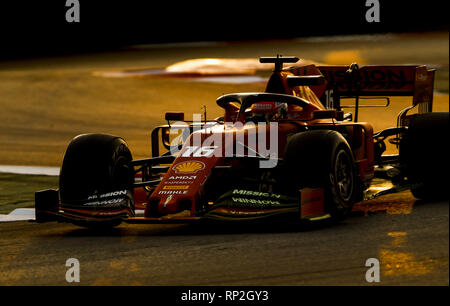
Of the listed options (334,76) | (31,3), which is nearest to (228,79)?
(31,3)

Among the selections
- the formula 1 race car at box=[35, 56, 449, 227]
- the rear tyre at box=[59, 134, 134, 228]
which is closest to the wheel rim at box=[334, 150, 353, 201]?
the formula 1 race car at box=[35, 56, 449, 227]

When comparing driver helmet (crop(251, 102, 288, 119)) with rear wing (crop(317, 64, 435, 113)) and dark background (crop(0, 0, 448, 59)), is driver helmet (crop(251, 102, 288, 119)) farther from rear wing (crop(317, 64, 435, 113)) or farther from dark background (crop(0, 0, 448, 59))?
dark background (crop(0, 0, 448, 59))

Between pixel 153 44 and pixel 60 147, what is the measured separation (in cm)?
2073

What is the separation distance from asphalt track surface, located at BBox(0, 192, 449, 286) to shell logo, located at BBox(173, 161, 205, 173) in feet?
1.76

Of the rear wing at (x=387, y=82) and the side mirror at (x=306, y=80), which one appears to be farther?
the rear wing at (x=387, y=82)

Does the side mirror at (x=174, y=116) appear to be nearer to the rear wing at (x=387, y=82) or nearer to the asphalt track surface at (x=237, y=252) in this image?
the asphalt track surface at (x=237, y=252)

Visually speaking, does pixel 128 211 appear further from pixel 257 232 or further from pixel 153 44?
pixel 153 44

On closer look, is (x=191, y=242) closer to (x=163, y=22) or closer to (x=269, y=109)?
(x=269, y=109)

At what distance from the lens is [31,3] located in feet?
107

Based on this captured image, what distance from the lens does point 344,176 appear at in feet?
29.1

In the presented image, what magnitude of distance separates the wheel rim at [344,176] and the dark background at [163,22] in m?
24.3

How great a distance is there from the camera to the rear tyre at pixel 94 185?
8.67 meters

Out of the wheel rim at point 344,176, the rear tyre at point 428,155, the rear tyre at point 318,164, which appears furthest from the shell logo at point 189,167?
the rear tyre at point 428,155

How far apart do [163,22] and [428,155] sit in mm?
24498
